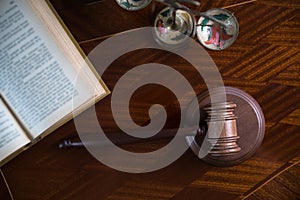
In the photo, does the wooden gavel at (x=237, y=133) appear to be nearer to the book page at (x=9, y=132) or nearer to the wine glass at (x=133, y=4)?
the book page at (x=9, y=132)

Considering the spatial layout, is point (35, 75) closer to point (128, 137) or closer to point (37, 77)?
point (37, 77)

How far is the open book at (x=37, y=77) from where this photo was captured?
0.81 metres

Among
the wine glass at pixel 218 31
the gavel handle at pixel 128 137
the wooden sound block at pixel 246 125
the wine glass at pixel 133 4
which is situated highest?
the wine glass at pixel 133 4

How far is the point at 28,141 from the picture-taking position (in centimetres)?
82

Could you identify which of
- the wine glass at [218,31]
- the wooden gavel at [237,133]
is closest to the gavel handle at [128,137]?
the wooden gavel at [237,133]

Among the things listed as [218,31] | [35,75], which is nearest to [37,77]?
[35,75]

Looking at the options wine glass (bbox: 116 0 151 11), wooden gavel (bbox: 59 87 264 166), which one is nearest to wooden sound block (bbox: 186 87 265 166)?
wooden gavel (bbox: 59 87 264 166)

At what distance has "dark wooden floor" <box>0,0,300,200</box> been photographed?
83 centimetres

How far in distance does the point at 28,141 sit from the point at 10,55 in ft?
0.50

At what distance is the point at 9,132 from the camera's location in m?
0.82

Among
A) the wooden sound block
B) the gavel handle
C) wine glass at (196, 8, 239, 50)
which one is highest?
wine glass at (196, 8, 239, 50)

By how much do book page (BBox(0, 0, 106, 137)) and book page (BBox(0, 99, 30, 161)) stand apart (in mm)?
12

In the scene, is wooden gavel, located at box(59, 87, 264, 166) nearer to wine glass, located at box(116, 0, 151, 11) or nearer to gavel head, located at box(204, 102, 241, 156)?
gavel head, located at box(204, 102, 241, 156)

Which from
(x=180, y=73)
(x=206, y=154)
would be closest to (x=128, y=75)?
(x=180, y=73)
